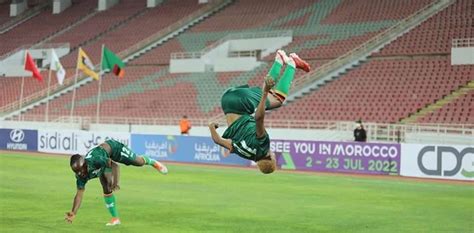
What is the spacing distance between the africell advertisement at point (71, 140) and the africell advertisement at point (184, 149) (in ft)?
3.60

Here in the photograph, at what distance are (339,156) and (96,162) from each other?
18.2m

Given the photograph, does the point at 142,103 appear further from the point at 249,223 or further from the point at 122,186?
the point at 249,223

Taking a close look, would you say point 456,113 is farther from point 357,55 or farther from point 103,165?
point 103,165

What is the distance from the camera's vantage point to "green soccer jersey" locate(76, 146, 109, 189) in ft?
38.7

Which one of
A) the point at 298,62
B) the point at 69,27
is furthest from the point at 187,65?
the point at 298,62

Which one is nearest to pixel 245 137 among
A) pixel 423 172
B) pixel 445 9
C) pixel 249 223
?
pixel 249 223

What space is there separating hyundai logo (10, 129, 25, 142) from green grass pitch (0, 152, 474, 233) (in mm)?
13439

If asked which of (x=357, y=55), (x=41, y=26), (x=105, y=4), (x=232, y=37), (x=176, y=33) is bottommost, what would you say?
(x=357, y=55)

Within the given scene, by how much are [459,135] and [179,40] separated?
28.7 m

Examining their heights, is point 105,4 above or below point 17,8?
below

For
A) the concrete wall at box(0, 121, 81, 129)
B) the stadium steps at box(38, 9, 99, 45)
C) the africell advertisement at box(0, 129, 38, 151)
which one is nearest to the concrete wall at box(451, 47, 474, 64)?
the concrete wall at box(0, 121, 81, 129)

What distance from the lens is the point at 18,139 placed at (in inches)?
1596

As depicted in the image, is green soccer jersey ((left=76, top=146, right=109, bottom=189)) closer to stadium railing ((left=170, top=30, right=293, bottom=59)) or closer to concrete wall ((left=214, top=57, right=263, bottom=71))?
concrete wall ((left=214, top=57, right=263, bottom=71))

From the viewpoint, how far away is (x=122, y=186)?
2158 cm
